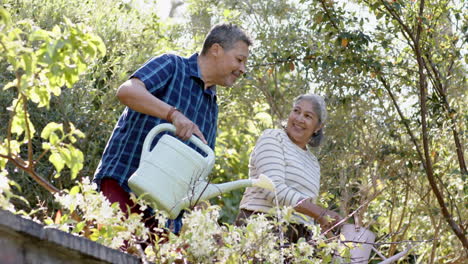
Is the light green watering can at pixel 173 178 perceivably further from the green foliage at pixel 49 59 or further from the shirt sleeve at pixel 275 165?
the shirt sleeve at pixel 275 165

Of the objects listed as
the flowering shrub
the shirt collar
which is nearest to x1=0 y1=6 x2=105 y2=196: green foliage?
the flowering shrub

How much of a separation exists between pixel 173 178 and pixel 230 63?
0.83 m

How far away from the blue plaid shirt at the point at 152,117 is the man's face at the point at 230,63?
0.08m

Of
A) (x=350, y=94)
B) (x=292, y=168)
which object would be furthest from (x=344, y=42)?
(x=292, y=168)

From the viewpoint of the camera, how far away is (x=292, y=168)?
11.6 feet

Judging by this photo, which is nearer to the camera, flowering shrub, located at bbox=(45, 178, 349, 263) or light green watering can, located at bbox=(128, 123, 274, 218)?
flowering shrub, located at bbox=(45, 178, 349, 263)

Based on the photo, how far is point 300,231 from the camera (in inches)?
137

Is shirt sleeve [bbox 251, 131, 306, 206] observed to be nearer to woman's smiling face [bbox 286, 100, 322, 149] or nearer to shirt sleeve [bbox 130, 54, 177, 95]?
woman's smiling face [bbox 286, 100, 322, 149]

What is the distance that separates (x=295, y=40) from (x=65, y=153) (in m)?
3.63

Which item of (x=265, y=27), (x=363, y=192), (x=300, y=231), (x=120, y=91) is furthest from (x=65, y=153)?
(x=265, y=27)

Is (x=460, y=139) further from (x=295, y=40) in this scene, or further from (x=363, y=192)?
(x=295, y=40)

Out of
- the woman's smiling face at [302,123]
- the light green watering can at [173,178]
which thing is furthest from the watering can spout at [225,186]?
the woman's smiling face at [302,123]

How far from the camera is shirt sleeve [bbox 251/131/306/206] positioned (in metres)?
3.36

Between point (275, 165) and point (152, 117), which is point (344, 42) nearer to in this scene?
point (275, 165)
